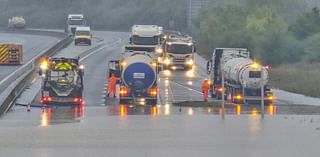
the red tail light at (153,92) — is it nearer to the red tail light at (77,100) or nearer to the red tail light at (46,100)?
the red tail light at (77,100)

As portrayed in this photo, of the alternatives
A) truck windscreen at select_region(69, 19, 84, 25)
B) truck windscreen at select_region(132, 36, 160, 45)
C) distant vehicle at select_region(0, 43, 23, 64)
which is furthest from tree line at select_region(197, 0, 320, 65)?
distant vehicle at select_region(0, 43, 23, 64)

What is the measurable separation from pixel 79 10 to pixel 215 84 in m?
125

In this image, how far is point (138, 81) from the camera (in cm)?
4100

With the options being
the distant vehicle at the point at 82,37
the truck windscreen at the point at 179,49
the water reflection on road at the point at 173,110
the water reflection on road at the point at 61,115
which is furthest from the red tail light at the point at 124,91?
the distant vehicle at the point at 82,37

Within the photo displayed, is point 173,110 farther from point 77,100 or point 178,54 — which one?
point 178,54

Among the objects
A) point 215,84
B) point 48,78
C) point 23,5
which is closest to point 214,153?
point 48,78

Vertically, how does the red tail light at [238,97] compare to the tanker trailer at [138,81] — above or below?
below

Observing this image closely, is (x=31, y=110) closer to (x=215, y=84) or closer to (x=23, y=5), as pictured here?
(x=215, y=84)

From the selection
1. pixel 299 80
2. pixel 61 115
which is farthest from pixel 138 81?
pixel 299 80

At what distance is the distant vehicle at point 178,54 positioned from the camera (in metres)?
69.5

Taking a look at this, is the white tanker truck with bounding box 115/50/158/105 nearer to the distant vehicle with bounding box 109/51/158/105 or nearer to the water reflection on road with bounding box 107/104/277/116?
the distant vehicle with bounding box 109/51/158/105

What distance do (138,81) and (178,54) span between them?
94.2 ft

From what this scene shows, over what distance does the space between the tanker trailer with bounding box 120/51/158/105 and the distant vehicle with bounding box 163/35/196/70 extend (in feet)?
92.2

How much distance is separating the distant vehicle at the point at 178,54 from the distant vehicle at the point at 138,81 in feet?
92.2
